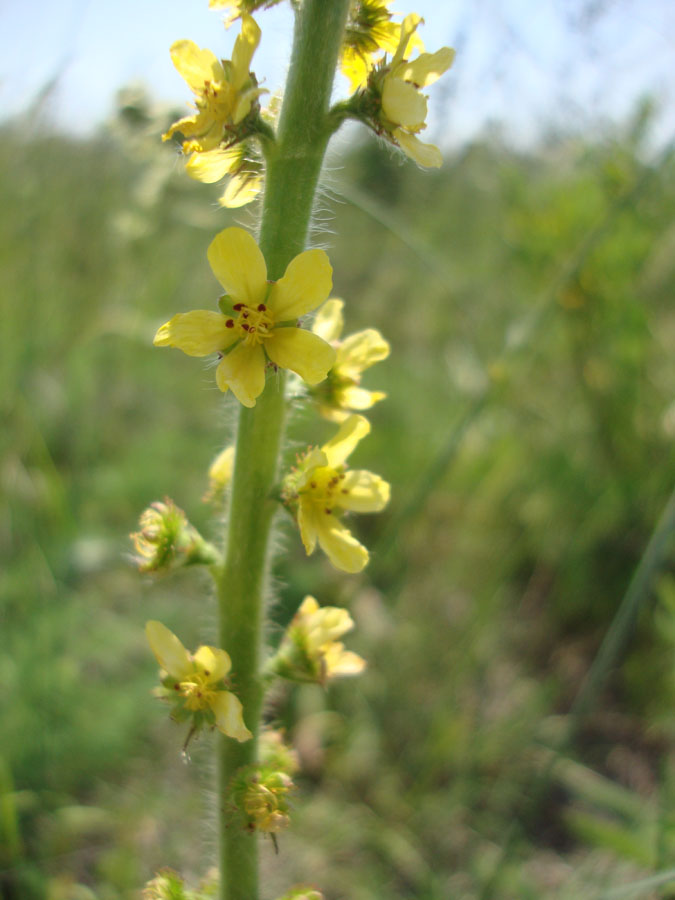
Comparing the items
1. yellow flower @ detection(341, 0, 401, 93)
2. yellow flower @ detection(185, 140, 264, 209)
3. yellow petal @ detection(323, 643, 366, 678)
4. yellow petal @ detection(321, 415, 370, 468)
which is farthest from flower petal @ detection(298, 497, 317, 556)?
yellow flower @ detection(341, 0, 401, 93)

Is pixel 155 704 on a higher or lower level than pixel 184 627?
lower

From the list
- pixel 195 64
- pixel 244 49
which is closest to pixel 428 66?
pixel 244 49

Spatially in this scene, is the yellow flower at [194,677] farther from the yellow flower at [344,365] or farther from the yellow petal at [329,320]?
the yellow petal at [329,320]

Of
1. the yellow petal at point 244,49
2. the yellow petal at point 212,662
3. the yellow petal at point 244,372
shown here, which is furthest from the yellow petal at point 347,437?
the yellow petal at point 244,49

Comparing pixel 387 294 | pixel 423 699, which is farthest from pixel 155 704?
pixel 387 294

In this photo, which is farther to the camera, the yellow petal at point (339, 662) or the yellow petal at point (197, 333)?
the yellow petal at point (339, 662)

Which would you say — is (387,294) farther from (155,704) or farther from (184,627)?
(155,704)
